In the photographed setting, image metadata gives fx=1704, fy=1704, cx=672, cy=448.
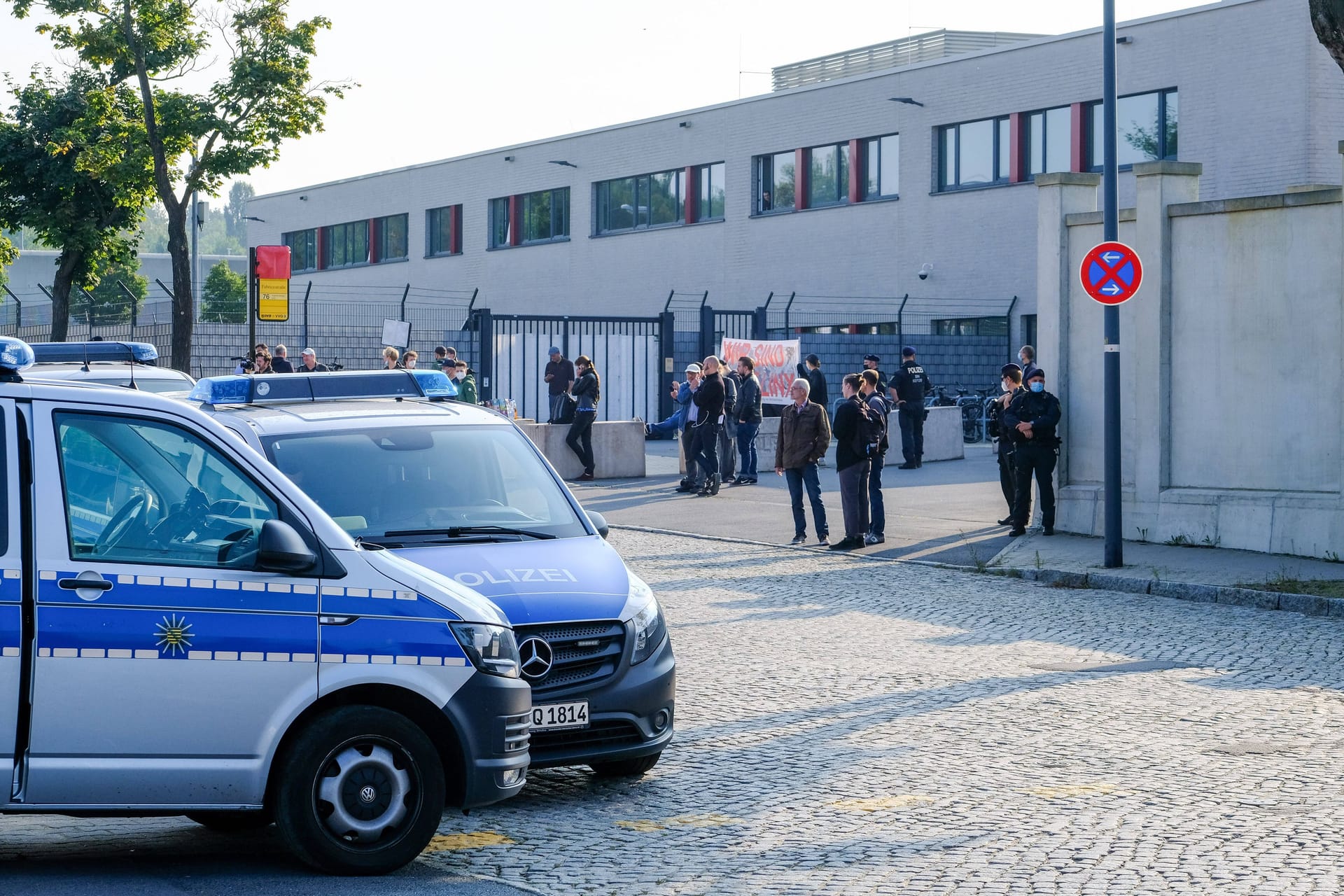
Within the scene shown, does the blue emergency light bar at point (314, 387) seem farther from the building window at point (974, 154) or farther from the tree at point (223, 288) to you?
the tree at point (223, 288)

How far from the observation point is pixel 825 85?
42281 mm

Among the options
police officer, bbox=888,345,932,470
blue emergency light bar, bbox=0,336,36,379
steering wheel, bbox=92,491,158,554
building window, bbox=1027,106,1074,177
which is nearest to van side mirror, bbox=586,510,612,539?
steering wheel, bbox=92,491,158,554

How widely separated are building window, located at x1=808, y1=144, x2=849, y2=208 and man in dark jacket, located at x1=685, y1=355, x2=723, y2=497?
19.9 metres

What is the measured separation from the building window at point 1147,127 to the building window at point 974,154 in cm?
273

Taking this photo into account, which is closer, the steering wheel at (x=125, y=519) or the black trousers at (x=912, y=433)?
the steering wheel at (x=125, y=519)

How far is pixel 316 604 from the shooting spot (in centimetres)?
561

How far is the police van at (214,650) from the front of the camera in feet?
17.8

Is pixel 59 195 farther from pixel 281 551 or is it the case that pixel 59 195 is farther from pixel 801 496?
pixel 281 551

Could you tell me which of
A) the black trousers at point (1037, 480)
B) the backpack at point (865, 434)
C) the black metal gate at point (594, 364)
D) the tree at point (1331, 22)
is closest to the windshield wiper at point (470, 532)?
the tree at point (1331, 22)

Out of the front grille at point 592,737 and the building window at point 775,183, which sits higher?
the building window at point 775,183

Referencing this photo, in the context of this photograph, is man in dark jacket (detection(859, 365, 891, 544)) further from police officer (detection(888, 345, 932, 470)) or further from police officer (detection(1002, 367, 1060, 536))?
police officer (detection(888, 345, 932, 470))

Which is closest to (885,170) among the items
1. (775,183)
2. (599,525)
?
(775,183)

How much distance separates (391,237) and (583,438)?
34.2 metres

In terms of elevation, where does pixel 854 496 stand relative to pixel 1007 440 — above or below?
below
